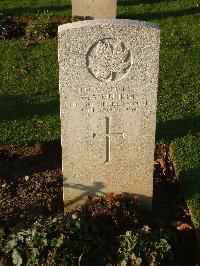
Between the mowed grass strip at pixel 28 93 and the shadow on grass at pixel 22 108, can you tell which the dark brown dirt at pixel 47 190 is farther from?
the shadow on grass at pixel 22 108

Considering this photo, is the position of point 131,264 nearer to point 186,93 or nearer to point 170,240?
point 170,240

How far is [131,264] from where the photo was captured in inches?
179

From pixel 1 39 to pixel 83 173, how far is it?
5.41 meters

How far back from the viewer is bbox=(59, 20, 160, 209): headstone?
4.37 meters

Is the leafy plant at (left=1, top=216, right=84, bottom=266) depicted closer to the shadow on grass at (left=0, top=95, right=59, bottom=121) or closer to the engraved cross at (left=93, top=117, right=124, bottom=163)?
the engraved cross at (left=93, top=117, right=124, bottom=163)

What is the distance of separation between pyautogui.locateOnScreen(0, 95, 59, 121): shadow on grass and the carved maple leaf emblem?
9.15ft

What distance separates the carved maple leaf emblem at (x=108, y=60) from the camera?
173 inches

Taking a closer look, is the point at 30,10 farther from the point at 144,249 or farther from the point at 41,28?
the point at 144,249

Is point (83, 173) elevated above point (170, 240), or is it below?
above

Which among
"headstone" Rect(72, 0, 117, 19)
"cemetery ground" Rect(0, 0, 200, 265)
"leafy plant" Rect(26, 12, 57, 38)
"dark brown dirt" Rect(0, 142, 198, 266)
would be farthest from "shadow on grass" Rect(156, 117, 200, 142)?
"leafy plant" Rect(26, 12, 57, 38)

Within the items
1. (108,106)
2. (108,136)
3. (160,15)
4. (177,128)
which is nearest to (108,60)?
(108,106)

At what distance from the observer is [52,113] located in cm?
723

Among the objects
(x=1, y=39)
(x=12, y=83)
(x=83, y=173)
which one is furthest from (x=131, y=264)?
(x=1, y=39)

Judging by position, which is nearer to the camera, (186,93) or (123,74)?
(123,74)
